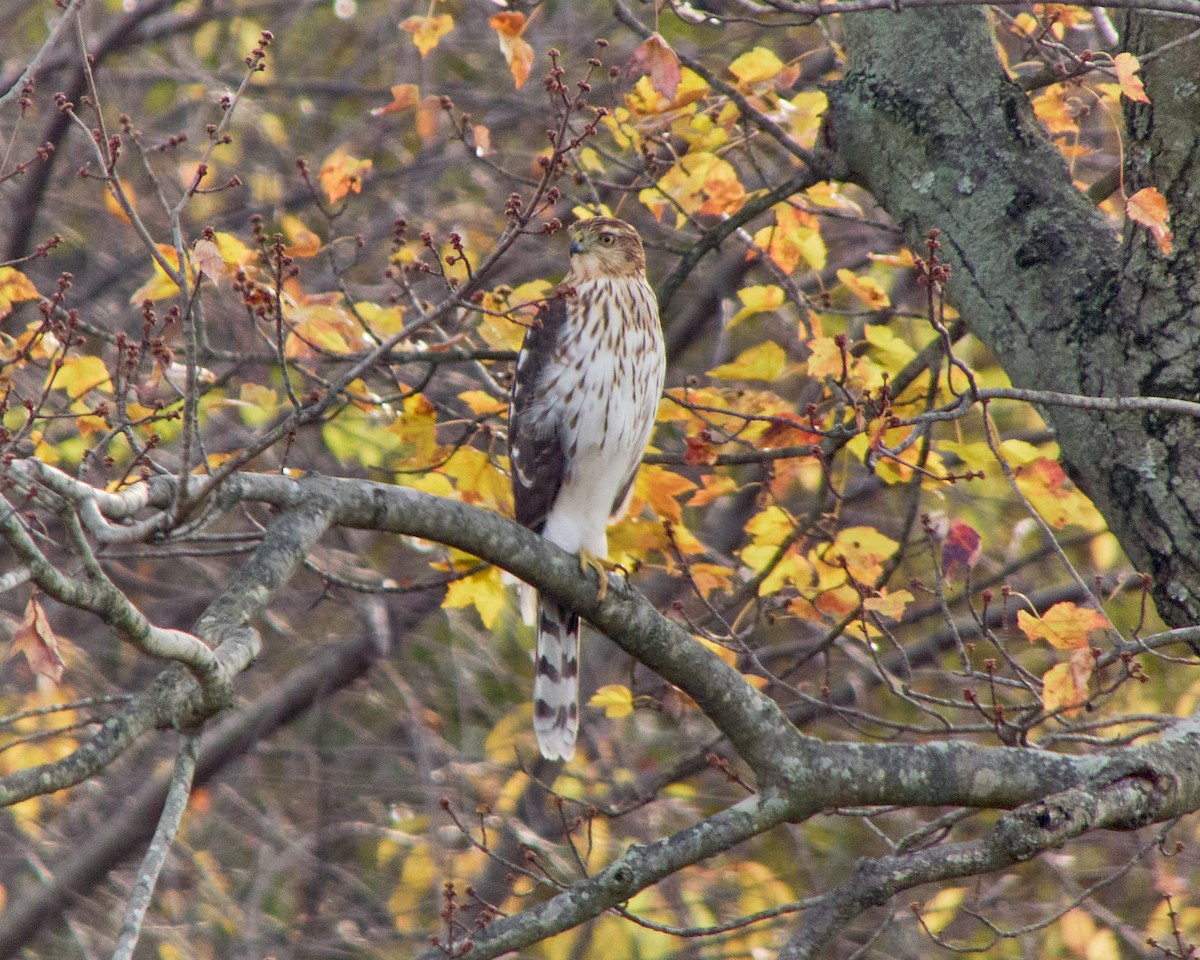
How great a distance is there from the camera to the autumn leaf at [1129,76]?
279cm

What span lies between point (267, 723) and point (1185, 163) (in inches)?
204

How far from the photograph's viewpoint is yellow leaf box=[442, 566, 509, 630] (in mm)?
4117

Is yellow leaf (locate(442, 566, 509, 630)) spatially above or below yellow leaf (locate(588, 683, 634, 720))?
above

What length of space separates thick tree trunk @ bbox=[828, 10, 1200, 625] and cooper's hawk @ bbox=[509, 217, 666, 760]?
3.05 ft

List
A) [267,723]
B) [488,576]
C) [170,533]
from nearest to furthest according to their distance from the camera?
[170,533] → [488,576] → [267,723]

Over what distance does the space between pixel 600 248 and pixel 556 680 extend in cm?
136

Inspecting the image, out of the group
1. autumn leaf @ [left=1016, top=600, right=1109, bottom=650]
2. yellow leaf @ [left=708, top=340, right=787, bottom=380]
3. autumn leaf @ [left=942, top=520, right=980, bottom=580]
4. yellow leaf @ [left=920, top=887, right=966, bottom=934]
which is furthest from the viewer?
yellow leaf @ [left=920, top=887, right=966, bottom=934]

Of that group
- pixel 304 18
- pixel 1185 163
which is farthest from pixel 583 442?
pixel 304 18

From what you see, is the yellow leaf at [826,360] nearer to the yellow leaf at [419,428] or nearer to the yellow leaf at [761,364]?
the yellow leaf at [761,364]

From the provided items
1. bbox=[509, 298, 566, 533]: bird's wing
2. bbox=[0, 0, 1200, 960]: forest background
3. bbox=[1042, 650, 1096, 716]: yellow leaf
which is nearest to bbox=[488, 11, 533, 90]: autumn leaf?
bbox=[0, 0, 1200, 960]: forest background

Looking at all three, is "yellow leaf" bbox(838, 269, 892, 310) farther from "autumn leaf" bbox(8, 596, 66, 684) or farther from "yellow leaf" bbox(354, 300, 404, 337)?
"autumn leaf" bbox(8, 596, 66, 684)

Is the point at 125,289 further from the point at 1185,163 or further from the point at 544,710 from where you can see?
the point at 1185,163

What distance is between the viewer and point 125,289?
7.15m

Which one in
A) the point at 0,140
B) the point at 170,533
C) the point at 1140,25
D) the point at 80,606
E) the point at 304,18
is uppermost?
the point at 304,18
